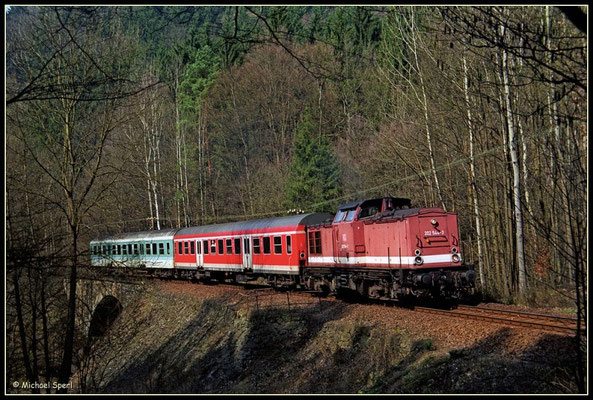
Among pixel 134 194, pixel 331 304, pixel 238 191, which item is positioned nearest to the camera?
pixel 331 304

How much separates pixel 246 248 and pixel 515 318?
15.0 m

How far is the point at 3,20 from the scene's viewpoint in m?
7.19

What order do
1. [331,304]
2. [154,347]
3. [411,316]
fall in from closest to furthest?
[411,316] < [331,304] < [154,347]

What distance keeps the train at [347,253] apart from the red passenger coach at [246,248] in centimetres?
4

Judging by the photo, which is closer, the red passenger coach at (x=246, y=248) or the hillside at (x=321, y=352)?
the hillside at (x=321, y=352)

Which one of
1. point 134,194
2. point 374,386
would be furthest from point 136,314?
point 374,386

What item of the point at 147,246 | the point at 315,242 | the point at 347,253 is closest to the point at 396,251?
the point at 347,253

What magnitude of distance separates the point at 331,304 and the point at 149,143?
22781 mm

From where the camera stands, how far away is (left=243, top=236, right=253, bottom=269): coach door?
2754cm

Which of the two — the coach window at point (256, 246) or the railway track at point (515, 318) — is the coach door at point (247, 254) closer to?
the coach window at point (256, 246)

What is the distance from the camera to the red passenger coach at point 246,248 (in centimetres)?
2425

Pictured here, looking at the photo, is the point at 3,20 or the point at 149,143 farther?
the point at 149,143

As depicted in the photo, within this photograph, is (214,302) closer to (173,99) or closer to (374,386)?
(374,386)

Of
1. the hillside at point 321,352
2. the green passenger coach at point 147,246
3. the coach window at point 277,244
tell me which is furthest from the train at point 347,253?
the green passenger coach at point 147,246
